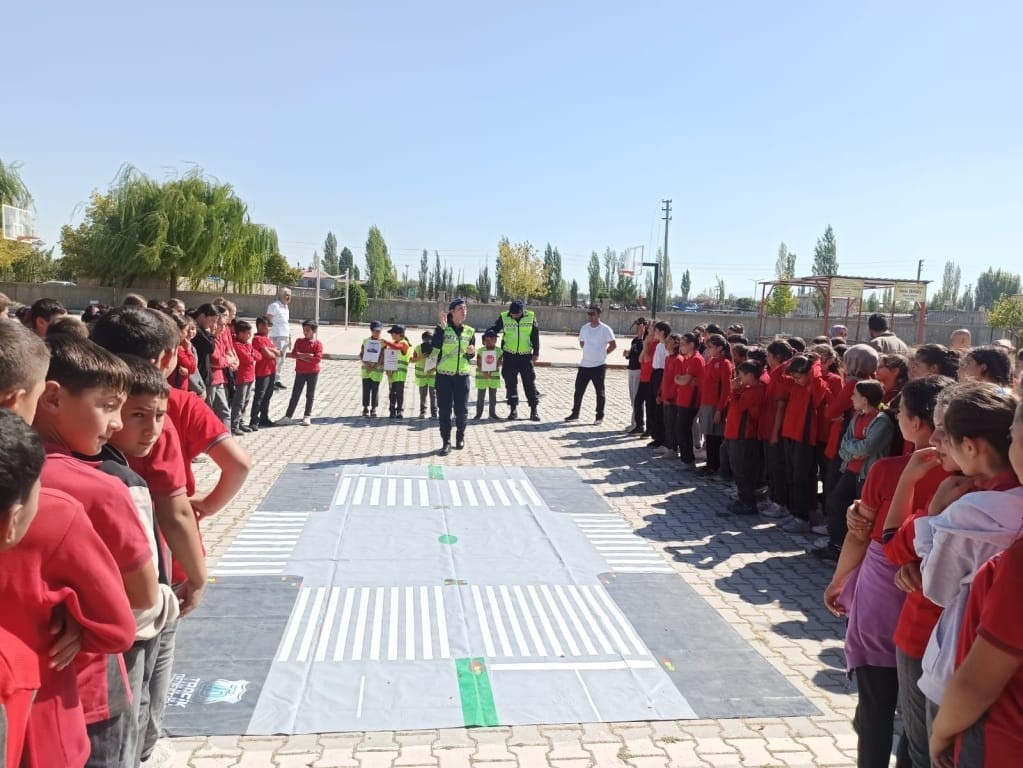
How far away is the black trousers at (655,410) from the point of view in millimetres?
10672

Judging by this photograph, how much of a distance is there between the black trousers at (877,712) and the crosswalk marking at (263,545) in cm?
388

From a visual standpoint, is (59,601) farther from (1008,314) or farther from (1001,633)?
(1008,314)

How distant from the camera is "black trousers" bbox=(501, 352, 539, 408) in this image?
41.8ft

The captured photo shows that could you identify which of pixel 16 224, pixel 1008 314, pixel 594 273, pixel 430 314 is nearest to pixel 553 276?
pixel 594 273

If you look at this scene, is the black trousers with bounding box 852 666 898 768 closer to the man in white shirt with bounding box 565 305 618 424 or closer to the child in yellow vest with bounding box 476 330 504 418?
the child in yellow vest with bounding box 476 330 504 418

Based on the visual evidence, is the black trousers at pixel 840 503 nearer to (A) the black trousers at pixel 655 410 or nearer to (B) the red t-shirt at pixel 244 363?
(A) the black trousers at pixel 655 410

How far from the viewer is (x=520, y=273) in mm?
64938

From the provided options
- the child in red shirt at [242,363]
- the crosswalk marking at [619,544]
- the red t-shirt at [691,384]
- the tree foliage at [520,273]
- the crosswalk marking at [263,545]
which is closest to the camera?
the crosswalk marking at [263,545]

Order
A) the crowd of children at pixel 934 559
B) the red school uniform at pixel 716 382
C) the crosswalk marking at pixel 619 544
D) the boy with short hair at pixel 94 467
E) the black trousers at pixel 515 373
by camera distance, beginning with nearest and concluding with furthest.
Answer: the crowd of children at pixel 934 559, the boy with short hair at pixel 94 467, the crosswalk marking at pixel 619 544, the red school uniform at pixel 716 382, the black trousers at pixel 515 373

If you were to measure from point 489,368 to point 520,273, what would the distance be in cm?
5326

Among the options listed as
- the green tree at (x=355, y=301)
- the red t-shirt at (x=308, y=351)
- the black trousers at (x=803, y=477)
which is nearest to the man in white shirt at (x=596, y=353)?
the red t-shirt at (x=308, y=351)

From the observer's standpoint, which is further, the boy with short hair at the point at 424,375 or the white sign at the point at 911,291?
the white sign at the point at 911,291

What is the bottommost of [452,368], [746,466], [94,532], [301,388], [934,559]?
[746,466]

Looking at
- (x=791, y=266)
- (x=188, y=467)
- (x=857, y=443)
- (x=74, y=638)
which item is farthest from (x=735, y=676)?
(x=791, y=266)
